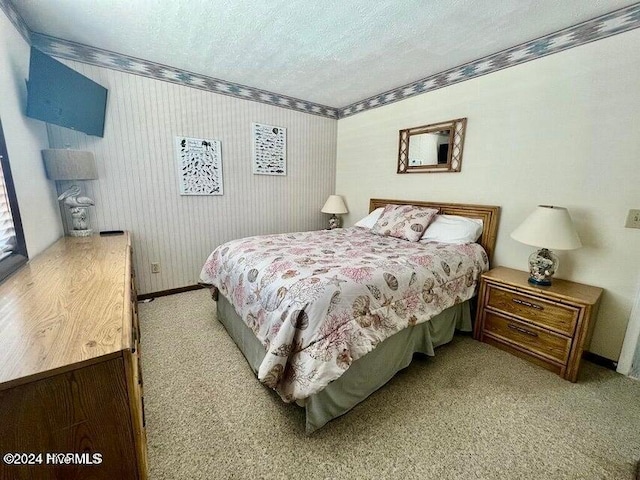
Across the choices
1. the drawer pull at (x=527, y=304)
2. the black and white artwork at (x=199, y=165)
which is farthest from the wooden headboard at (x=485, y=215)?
the black and white artwork at (x=199, y=165)

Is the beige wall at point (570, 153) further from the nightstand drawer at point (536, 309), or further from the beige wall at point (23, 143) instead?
the beige wall at point (23, 143)

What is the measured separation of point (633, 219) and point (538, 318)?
87cm

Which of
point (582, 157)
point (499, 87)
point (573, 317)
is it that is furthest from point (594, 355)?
point (499, 87)

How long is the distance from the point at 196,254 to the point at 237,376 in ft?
5.67

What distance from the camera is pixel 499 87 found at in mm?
2287

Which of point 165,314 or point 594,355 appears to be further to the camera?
point 165,314

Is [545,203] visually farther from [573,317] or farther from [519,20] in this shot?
[519,20]

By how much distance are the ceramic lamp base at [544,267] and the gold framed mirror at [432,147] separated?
3.55ft

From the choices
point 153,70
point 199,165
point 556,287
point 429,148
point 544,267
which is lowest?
point 556,287

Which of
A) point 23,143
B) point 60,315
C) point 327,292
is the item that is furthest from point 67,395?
point 23,143

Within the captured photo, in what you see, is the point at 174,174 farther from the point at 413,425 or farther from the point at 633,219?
the point at 633,219

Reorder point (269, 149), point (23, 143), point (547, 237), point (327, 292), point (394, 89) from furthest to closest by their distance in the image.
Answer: point (269, 149), point (394, 89), point (547, 237), point (23, 143), point (327, 292)

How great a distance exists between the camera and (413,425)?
54.9 inches

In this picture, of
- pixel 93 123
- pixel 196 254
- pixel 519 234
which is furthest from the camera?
pixel 196 254
